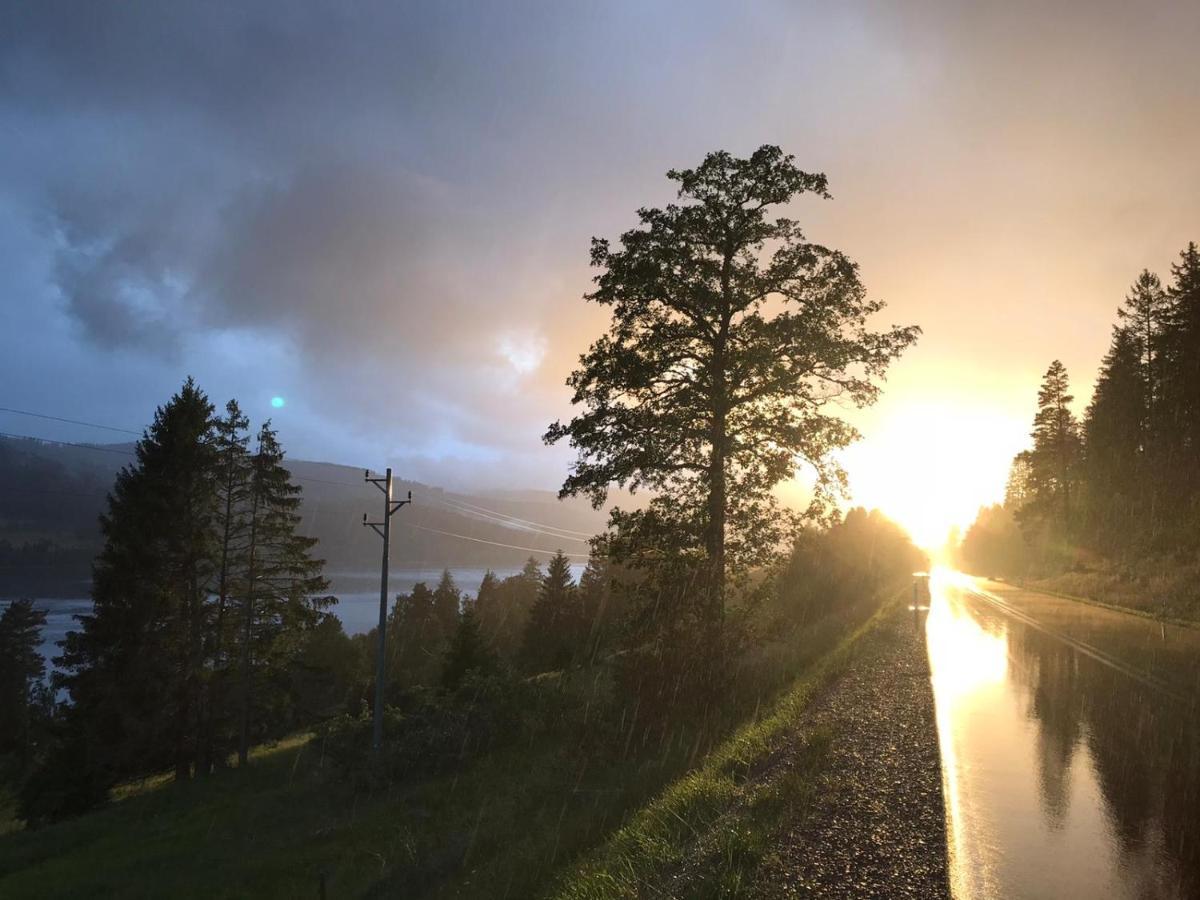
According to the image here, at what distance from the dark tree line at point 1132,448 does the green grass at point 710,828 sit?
3551cm

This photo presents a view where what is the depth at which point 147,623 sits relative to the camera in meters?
29.5

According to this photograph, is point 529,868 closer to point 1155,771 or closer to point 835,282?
point 1155,771

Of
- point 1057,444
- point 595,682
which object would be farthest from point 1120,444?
point 595,682

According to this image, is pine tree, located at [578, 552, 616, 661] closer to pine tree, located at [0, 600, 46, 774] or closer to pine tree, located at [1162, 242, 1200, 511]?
pine tree, located at [1162, 242, 1200, 511]

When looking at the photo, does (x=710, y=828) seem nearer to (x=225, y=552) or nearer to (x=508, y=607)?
(x=225, y=552)

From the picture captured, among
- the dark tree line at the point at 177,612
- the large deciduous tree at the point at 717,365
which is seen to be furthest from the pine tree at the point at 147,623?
the large deciduous tree at the point at 717,365

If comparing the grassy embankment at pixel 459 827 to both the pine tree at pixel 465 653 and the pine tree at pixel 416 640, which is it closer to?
the pine tree at pixel 465 653

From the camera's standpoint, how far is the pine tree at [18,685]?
203ft

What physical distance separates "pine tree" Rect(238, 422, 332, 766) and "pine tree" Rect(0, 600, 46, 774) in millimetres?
43664

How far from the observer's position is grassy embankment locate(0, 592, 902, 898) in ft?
24.2

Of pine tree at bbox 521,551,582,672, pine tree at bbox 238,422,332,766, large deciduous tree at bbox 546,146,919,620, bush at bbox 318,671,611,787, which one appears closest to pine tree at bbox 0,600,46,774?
pine tree at bbox 238,422,332,766

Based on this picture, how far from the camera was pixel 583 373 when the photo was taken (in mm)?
15711

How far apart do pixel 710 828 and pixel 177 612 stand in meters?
31.1

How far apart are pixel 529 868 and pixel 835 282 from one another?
13.6 m
